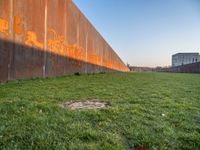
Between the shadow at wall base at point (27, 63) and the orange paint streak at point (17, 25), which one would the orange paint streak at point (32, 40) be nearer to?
the shadow at wall base at point (27, 63)

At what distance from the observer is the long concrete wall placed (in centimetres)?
513

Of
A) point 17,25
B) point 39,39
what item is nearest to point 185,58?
point 39,39

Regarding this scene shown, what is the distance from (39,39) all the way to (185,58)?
207 feet

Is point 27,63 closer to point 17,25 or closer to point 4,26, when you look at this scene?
point 17,25

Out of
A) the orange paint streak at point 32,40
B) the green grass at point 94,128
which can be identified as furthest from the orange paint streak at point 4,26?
the green grass at point 94,128

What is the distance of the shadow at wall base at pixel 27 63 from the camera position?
5.06 m

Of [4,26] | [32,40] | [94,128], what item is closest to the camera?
[94,128]

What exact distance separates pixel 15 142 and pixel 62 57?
23.1 ft

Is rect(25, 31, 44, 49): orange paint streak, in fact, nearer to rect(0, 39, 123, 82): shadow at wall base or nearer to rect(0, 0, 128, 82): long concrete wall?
rect(0, 0, 128, 82): long concrete wall

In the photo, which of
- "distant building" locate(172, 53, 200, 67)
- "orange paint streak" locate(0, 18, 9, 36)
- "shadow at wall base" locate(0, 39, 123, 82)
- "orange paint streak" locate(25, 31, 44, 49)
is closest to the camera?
"orange paint streak" locate(0, 18, 9, 36)

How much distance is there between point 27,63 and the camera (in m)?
6.06

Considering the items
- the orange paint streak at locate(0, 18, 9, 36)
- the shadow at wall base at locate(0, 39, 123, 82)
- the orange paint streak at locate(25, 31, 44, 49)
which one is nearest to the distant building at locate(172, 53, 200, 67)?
the shadow at wall base at locate(0, 39, 123, 82)

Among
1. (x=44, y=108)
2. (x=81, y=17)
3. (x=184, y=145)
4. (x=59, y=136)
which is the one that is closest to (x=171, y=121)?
(x=184, y=145)

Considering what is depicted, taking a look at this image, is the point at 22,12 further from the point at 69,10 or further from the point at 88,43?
the point at 88,43
